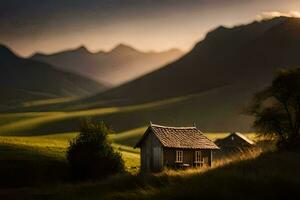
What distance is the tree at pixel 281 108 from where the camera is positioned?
3999cm

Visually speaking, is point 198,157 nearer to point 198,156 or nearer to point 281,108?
point 198,156

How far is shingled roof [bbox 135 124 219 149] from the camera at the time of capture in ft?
230

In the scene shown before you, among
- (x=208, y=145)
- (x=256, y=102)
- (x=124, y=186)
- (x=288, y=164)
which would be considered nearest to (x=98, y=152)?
(x=208, y=145)

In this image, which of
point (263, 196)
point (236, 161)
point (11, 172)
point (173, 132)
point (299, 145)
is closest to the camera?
point (263, 196)

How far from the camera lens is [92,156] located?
6681 centimetres

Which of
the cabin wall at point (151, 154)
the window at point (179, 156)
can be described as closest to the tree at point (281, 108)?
the cabin wall at point (151, 154)

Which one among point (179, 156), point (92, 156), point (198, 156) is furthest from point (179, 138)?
point (92, 156)

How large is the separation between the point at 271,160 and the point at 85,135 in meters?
47.9

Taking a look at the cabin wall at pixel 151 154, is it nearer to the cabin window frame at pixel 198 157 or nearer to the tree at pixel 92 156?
the tree at pixel 92 156

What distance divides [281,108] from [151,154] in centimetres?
3178

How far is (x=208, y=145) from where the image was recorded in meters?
74.1

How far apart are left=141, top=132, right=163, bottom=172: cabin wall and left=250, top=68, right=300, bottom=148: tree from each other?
29.4 metres

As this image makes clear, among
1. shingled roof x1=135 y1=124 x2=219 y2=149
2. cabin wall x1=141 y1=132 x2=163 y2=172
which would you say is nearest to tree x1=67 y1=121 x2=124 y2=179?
cabin wall x1=141 y1=132 x2=163 y2=172

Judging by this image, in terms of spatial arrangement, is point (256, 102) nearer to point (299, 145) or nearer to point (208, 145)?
point (299, 145)
